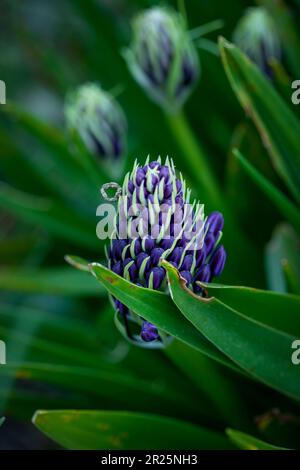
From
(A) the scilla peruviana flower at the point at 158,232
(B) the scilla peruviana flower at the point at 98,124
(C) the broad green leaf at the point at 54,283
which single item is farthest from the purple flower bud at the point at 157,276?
(C) the broad green leaf at the point at 54,283

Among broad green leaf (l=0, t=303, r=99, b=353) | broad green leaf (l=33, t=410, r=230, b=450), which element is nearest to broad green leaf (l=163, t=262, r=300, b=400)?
broad green leaf (l=33, t=410, r=230, b=450)

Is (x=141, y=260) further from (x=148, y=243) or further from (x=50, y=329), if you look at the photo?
(x=50, y=329)

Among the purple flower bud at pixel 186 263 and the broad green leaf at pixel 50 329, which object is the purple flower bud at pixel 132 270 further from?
the broad green leaf at pixel 50 329

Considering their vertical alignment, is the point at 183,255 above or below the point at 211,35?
below

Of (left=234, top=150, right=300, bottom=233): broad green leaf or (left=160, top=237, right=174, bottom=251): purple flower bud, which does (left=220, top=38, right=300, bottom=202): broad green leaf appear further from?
(left=160, top=237, right=174, bottom=251): purple flower bud

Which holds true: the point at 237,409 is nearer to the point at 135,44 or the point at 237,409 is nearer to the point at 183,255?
the point at 183,255

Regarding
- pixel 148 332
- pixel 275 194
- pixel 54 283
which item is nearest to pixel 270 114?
pixel 275 194
